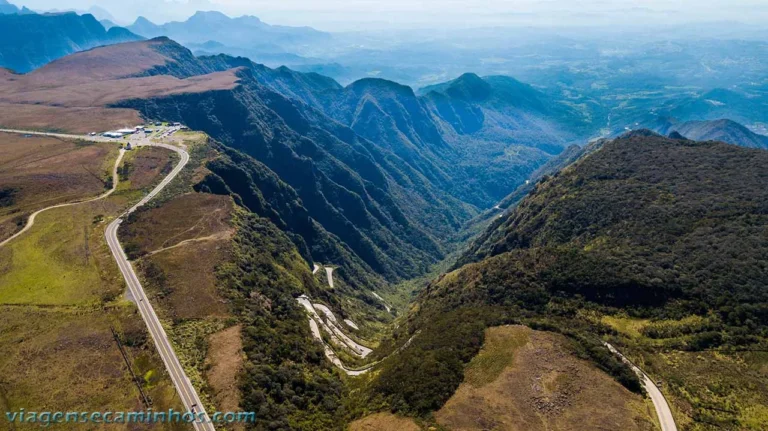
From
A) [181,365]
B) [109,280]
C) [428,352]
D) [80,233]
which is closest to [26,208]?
[80,233]

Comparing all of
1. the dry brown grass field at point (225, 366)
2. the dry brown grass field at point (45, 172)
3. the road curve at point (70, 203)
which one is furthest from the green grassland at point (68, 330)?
the dry brown grass field at point (45, 172)

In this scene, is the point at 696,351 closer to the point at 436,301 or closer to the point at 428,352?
the point at 428,352

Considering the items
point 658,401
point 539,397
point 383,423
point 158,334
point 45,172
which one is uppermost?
point 45,172

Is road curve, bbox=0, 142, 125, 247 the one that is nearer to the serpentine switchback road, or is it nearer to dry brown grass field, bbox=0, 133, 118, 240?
dry brown grass field, bbox=0, 133, 118, 240

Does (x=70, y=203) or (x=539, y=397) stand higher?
(x=70, y=203)

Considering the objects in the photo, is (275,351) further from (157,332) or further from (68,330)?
(68,330)

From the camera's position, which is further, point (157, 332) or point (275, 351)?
point (275, 351)

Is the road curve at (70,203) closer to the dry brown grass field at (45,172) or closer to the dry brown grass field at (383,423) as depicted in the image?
the dry brown grass field at (45,172)

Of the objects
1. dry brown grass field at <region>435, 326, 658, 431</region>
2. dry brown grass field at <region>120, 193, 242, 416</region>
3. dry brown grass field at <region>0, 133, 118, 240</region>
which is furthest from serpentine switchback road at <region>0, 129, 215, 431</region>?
dry brown grass field at <region>435, 326, 658, 431</region>

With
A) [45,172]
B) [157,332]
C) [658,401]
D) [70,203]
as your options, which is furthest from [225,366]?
[45,172]

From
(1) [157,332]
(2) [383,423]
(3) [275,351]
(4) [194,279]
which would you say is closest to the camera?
(2) [383,423]
